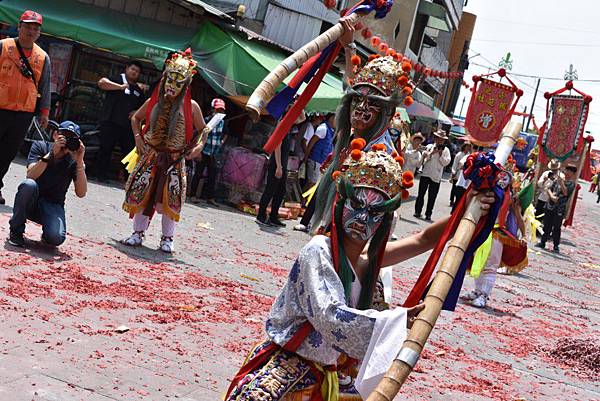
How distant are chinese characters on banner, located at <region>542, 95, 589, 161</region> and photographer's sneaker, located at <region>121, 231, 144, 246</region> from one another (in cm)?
1544

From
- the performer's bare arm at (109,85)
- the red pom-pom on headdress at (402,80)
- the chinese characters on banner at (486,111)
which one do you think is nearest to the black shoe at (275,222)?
the performer's bare arm at (109,85)

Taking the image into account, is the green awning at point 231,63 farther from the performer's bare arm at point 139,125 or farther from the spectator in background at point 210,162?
the performer's bare arm at point 139,125

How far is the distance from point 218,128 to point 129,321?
26.4ft

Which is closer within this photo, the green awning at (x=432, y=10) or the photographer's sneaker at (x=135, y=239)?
the photographer's sneaker at (x=135, y=239)

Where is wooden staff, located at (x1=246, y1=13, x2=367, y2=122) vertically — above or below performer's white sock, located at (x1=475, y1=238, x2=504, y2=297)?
above

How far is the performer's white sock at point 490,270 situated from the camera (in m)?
11.6

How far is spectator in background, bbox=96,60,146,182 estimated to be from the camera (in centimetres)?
1416


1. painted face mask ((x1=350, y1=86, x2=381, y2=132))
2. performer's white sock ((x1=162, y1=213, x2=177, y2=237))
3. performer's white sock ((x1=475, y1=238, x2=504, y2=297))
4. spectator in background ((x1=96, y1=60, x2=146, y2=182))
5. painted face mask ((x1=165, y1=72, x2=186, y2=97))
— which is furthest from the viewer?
spectator in background ((x1=96, y1=60, x2=146, y2=182))

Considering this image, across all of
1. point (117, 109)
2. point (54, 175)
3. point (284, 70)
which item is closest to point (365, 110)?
point (284, 70)

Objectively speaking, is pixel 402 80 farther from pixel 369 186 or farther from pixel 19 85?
pixel 19 85

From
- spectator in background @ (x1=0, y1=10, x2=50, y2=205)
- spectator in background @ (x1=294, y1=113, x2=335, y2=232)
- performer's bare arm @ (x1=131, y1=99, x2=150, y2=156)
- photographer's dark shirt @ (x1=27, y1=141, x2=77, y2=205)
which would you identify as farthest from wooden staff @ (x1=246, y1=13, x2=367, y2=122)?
spectator in background @ (x1=294, y1=113, x2=335, y2=232)

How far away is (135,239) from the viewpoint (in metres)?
9.84

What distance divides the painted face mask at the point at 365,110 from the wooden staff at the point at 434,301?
1438mm

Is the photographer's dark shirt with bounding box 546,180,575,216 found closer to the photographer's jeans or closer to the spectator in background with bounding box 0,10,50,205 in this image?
the spectator in background with bounding box 0,10,50,205
